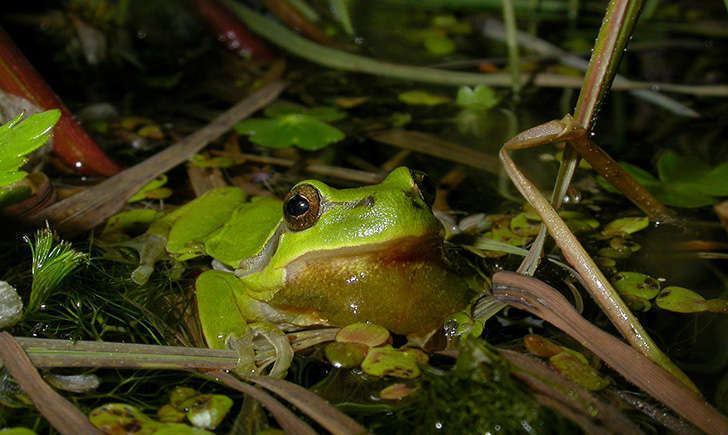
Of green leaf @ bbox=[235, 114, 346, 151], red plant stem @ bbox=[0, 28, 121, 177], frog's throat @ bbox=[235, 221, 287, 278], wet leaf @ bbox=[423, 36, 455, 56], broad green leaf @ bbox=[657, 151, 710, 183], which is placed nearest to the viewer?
frog's throat @ bbox=[235, 221, 287, 278]

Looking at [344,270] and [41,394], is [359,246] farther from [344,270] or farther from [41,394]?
[41,394]

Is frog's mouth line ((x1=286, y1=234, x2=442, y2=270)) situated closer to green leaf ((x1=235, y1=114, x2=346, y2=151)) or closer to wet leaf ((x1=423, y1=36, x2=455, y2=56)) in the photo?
green leaf ((x1=235, y1=114, x2=346, y2=151))

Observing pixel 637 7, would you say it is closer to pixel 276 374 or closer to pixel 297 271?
pixel 297 271

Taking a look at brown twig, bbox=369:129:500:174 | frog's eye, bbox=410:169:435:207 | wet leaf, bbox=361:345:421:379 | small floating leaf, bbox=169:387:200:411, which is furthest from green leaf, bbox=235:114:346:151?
small floating leaf, bbox=169:387:200:411

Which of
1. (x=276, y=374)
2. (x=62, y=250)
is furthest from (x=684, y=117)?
(x=62, y=250)

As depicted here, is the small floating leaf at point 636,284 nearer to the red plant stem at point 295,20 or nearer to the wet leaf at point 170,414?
the wet leaf at point 170,414

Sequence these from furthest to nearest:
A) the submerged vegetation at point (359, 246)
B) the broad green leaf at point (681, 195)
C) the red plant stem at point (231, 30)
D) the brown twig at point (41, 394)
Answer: the red plant stem at point (231, 30) < the broad green leaf at point (681, 195) < the submerged vegetation at point (359, 246) < the brown twig at point (41, 394)

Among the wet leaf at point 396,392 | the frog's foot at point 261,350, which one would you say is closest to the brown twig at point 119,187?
the frog's foot at point 261,350
